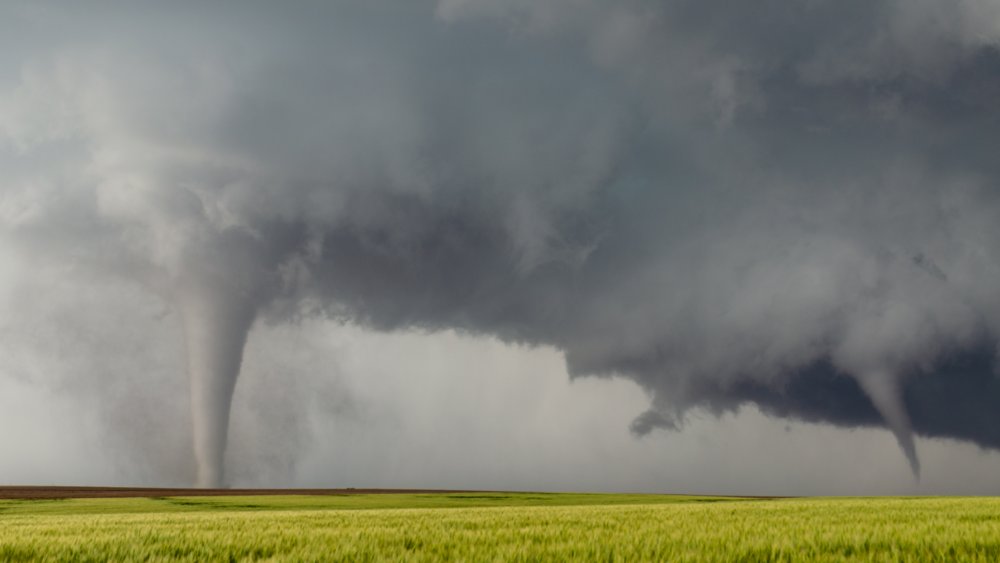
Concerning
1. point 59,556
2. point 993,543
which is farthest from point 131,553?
point 993,543

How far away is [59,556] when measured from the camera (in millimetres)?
7715

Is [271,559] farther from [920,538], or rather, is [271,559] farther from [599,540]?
[920,538]

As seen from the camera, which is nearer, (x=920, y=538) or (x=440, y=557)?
(x=440, y=557)

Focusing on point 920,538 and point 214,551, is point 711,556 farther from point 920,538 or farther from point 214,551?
point 214,551

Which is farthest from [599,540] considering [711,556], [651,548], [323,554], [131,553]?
[131,553]

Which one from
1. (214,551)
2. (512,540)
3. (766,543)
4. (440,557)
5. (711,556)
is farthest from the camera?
(512,540)

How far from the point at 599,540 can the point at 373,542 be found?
298cm

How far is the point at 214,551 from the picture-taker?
26.7 ft

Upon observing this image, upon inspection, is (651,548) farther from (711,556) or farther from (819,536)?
(819,536)

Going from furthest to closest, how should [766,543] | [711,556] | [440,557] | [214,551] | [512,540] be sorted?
[512,540] < [214,551] < [766,543] < [440,557] < [711,556]

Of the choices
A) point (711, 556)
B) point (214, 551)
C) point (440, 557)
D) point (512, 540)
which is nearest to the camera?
point (711, 556)

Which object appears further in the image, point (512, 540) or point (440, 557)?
point (512, 540)

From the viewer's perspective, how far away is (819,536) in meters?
8.41

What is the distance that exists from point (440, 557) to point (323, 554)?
142cm
